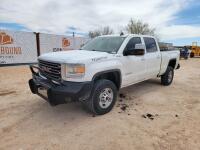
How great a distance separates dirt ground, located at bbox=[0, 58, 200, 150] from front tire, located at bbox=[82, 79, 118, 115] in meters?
0.18

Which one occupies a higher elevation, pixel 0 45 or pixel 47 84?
pixel 0 45

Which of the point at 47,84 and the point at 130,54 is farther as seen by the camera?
the point at 130,54

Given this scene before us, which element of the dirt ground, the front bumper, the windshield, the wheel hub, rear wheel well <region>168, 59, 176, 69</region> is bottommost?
the dirt ground

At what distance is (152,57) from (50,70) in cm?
326

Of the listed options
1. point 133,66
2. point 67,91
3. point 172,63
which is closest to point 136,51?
point 133,66

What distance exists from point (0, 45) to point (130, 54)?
39.2ft

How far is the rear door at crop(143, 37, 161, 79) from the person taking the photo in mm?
5683

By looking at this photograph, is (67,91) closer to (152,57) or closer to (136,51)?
(136,51)

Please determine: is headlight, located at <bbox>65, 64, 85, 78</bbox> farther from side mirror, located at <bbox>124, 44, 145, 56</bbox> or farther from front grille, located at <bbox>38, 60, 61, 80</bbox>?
side mirror, located at <bbox>124, 44, 145, 56</bbox>

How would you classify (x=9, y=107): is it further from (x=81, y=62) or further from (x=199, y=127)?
(x=199, y=127)

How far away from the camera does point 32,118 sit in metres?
4.14

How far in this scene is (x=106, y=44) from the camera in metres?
5.04

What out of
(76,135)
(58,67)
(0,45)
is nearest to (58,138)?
(76,135)

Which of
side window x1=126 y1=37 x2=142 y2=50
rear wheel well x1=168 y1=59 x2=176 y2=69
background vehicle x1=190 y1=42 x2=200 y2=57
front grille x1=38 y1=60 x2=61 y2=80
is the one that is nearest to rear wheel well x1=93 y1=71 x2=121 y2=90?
side window x1=126 y1=37 x2=142 y2=50
